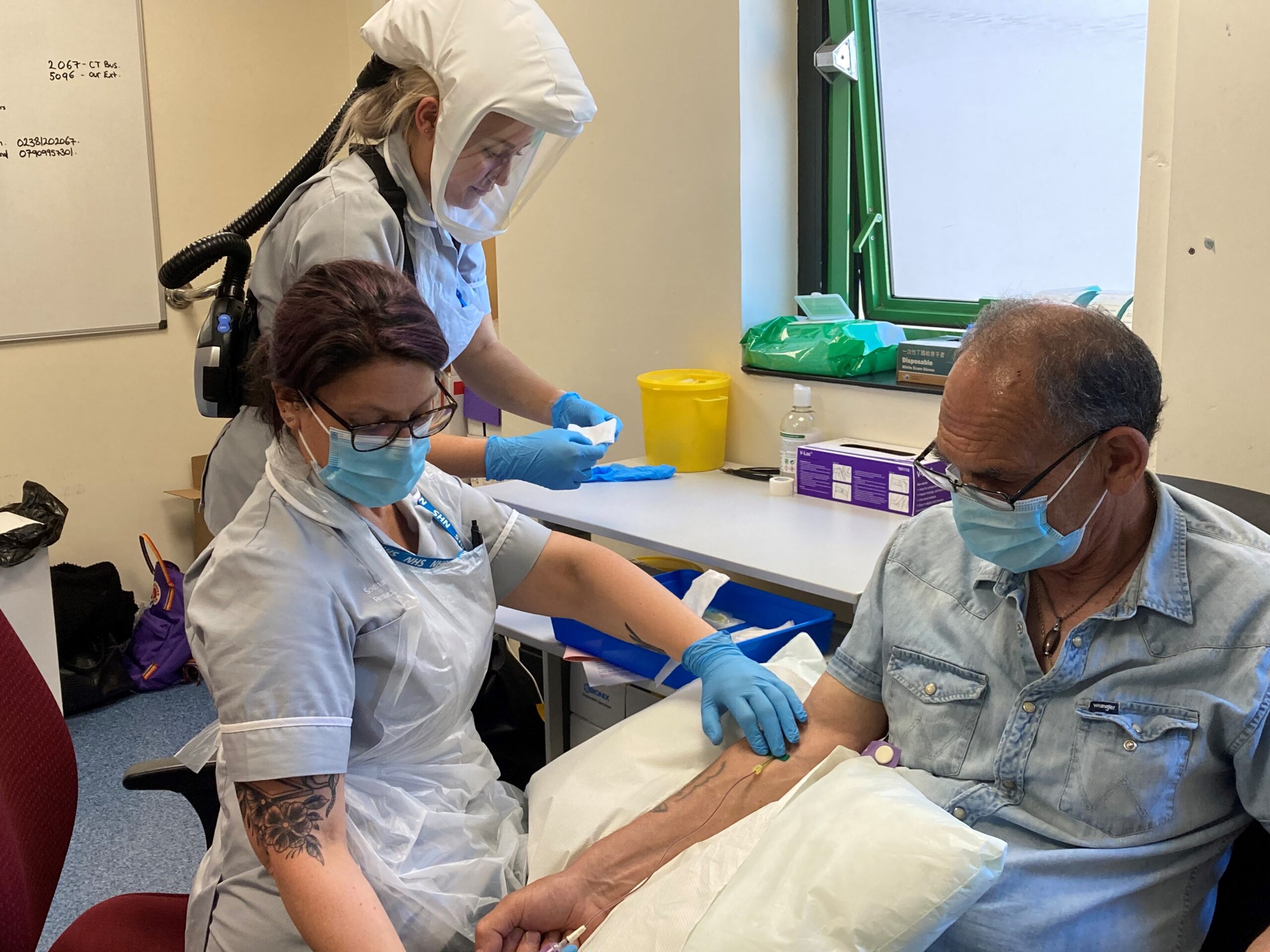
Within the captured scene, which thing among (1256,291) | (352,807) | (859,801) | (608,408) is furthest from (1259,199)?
(608,408)

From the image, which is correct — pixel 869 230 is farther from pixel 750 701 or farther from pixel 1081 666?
pixel 1081 666

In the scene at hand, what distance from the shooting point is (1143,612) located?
1.17 metres

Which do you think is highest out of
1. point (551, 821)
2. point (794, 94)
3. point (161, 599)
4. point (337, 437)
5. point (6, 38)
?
point (6, 38)

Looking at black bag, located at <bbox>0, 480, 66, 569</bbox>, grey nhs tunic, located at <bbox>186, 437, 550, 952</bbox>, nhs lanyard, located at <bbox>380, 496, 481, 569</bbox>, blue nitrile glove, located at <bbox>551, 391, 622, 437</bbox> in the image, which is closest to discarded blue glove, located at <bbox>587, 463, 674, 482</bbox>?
blue nitrile glove, located at <bbox>551, 391, 622, 437</bbox>

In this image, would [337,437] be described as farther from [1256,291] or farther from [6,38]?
[6,38]

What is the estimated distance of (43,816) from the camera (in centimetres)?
136

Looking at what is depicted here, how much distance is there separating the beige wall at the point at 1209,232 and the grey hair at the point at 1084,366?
702mm

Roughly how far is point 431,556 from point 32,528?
1826 millimetres

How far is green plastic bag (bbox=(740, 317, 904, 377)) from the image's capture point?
2.55m

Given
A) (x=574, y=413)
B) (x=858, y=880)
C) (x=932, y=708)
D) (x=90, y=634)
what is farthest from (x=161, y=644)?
(x=858, y=880)

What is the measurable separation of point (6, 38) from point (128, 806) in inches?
89.3

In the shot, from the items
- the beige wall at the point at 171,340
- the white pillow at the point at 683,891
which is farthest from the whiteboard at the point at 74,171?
the white pillow at the point at 683,891

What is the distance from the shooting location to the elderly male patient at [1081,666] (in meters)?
1.12

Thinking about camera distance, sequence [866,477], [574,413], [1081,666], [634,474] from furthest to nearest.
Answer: [634,474], [866,477], [574,413], [1081,666]
